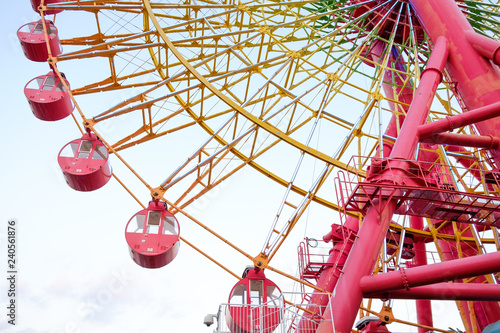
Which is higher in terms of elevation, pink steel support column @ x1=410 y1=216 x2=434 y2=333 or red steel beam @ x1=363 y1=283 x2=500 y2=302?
pink steel support column @ x1=410 y1=216 x2=434 y2=333

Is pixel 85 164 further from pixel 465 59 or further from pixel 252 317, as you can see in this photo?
pixel 465 59

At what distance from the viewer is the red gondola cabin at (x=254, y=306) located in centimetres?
1216

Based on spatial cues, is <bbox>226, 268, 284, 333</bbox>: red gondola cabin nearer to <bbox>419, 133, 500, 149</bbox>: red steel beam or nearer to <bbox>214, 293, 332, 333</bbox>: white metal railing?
<bbox>214, 293, 332, 333</bbox>: white metal railing

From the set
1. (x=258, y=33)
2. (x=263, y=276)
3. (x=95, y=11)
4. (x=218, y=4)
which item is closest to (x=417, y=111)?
(x=263, y=276)

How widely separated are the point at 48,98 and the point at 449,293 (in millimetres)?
12820

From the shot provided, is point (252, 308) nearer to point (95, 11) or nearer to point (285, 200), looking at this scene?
point (285, 200)

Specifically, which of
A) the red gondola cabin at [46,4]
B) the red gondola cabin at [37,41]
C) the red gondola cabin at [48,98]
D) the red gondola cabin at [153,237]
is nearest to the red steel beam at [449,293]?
the red gondola cabin at [153,237]

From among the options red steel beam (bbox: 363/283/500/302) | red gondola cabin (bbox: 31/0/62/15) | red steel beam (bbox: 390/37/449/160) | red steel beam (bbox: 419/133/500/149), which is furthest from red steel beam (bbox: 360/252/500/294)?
red gondola cabin (bbox: 31/0/62/15)

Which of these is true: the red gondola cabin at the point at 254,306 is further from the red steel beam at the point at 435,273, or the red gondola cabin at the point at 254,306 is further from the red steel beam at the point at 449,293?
the red steel beam at the point at 449,293

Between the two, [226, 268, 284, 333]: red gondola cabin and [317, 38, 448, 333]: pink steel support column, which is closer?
[317, 38, 448, 333]: pink steel support column

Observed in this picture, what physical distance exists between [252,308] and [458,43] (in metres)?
8.94

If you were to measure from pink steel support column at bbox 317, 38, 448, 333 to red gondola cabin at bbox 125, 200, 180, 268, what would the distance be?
457cm

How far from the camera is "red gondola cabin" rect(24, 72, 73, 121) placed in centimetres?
1695

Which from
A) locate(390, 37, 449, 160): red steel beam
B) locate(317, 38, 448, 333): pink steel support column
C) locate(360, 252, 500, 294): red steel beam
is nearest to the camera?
locate(360, 252, 500, 294): red steel beam
